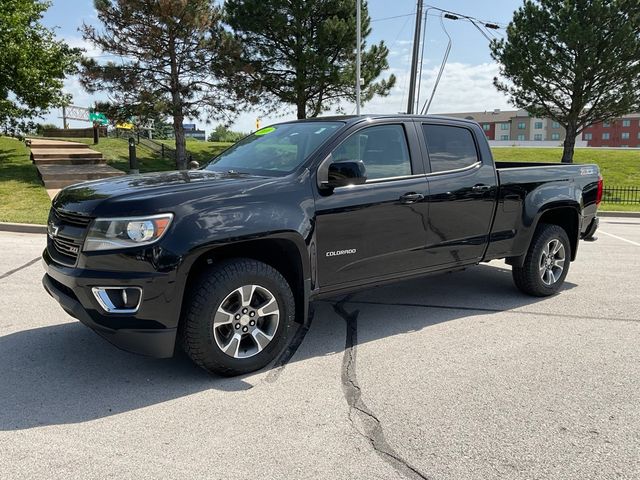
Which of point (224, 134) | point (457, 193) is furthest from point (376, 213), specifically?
point (224, 134)

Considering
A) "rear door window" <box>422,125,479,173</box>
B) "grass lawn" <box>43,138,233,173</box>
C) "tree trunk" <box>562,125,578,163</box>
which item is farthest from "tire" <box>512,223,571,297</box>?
"tree trunk" <box>562,125,578,163</box>

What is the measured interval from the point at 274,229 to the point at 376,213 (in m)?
0.99

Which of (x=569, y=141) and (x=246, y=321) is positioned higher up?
(x=569, y=141)

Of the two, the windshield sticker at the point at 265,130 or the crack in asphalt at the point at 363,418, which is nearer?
the crack in asphalt at the point at 363,418

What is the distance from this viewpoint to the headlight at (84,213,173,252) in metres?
3.46

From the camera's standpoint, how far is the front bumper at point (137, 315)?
3.45 meters

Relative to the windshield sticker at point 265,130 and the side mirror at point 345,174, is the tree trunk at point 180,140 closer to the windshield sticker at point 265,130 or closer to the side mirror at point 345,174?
the windshield sticker at point 265,130

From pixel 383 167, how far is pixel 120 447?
289cm

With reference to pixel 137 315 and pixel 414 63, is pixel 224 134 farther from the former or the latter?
pixel 137 315

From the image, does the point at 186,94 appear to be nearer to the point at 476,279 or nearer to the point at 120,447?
the point at 476,279

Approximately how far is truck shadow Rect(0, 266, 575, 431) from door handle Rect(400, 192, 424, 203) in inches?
45.8

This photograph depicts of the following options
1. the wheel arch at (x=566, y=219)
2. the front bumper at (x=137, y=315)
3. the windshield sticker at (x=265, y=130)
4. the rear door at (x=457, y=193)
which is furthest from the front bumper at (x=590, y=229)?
the front bumper at (x=137, y=315)

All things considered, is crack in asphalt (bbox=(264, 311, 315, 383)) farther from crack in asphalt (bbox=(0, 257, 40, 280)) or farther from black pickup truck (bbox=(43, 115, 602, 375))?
crack in asphalt (bbox=(0, 257, 40, 280))

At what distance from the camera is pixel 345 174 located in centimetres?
414
